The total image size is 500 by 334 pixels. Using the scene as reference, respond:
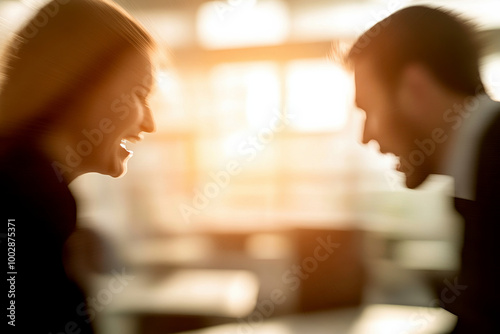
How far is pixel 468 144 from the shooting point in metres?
0.87

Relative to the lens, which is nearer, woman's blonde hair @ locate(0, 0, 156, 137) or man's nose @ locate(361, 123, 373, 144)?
woman's blonde hair @ locate(0, 0, 156, 137)

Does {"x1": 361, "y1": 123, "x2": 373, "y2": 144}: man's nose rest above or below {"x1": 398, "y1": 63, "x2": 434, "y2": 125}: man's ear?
below

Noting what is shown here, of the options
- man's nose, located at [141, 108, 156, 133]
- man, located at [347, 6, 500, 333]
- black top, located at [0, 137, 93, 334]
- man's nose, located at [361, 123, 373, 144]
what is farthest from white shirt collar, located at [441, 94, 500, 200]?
black top, located at [0, 137, 93, 334]

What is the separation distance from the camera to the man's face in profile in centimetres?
93

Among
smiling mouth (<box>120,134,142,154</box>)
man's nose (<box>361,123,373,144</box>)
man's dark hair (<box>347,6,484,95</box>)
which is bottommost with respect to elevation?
smiling mouth (<box>120,134,142,154</box>)

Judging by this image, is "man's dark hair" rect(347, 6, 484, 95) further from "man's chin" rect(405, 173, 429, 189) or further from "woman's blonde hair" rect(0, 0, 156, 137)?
"woman's blonde hair" rect(0, 0, 156, 137)

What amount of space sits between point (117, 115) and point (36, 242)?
34 cm

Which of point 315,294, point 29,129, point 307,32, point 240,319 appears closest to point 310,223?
point 315,294

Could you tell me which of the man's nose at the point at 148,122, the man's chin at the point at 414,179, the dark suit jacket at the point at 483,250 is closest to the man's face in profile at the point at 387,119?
the man's chin at the point at 414,179

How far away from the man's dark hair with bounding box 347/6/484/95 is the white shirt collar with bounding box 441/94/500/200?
4 cm

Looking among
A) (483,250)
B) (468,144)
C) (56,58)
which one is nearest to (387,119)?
(468,144)

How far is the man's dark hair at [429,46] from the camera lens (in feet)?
2.90

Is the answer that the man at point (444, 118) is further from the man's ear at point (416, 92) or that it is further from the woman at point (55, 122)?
the woman at point (55, 122)

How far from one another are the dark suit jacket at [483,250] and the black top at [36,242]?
2.94 feet
